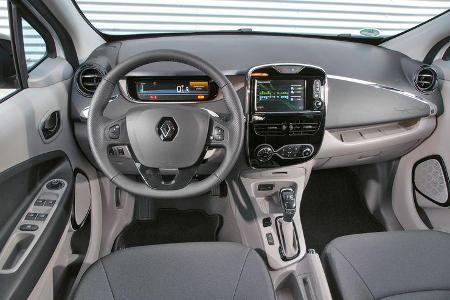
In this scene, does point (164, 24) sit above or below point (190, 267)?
above

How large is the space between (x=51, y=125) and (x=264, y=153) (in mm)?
777

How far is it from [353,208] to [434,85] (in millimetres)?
858

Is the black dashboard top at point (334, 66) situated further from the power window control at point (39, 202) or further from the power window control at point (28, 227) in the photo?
the power window control at point (28, 227)

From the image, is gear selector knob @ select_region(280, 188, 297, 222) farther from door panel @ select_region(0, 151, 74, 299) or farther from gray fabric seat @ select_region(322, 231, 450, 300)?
door panel @ select_region(0, 151, 74, 299)

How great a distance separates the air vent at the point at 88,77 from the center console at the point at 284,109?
545 mm

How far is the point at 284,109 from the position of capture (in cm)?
152

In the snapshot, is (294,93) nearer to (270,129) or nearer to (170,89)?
(270,129)

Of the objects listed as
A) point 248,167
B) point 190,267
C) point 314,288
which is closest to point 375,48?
point 248,167

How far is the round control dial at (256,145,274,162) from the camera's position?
5.16ft

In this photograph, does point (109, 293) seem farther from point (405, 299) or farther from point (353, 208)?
point (353, 208)

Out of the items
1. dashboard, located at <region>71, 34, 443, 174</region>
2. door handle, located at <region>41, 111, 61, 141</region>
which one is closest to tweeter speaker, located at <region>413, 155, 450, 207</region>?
dashboard, located at <region>71, 34, 443, 174</region>

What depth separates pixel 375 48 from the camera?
1871mm

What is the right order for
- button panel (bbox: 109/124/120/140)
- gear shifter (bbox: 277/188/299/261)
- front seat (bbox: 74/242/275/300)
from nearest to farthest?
front seat (bbox: 74/242/275/300) → button panel (bbox: 109/124/120/140) → gear shifter (bbox: 277/188/299/261)

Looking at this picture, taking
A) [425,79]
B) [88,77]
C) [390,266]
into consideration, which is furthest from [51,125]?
[425,79]
